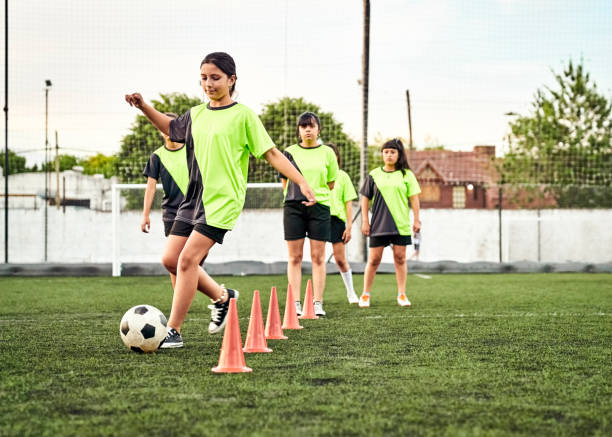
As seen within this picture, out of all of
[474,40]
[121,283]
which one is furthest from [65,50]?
[474,40]

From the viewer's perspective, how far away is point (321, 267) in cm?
804

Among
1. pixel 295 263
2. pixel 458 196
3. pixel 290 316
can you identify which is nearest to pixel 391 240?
pixel 295 263

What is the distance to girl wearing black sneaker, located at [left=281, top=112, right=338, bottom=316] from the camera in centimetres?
771

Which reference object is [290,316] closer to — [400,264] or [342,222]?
[400,264]

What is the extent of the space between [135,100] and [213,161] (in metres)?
0.59

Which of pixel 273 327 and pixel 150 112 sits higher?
pixel 150 112

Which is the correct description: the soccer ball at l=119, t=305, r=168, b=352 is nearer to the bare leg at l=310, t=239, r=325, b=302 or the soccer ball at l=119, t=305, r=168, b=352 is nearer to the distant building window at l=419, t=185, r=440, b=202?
the bare leg at l=310, t=239, r=325, b=302

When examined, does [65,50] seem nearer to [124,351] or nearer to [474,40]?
[474,40]

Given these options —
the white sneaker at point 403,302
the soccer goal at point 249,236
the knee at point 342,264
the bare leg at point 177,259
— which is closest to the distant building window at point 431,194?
the soccer goal at point 249,236

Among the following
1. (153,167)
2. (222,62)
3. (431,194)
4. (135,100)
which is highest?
(431,194)

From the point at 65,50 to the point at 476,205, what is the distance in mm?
41044

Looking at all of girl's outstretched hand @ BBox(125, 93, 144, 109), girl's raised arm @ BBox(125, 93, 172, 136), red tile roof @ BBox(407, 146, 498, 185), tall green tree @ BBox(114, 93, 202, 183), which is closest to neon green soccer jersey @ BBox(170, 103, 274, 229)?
girl's raised arm @ BBox(125, 93, 172, 136)

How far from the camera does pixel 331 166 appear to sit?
791cm

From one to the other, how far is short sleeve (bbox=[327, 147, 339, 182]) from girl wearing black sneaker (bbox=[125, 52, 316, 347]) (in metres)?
2.68
